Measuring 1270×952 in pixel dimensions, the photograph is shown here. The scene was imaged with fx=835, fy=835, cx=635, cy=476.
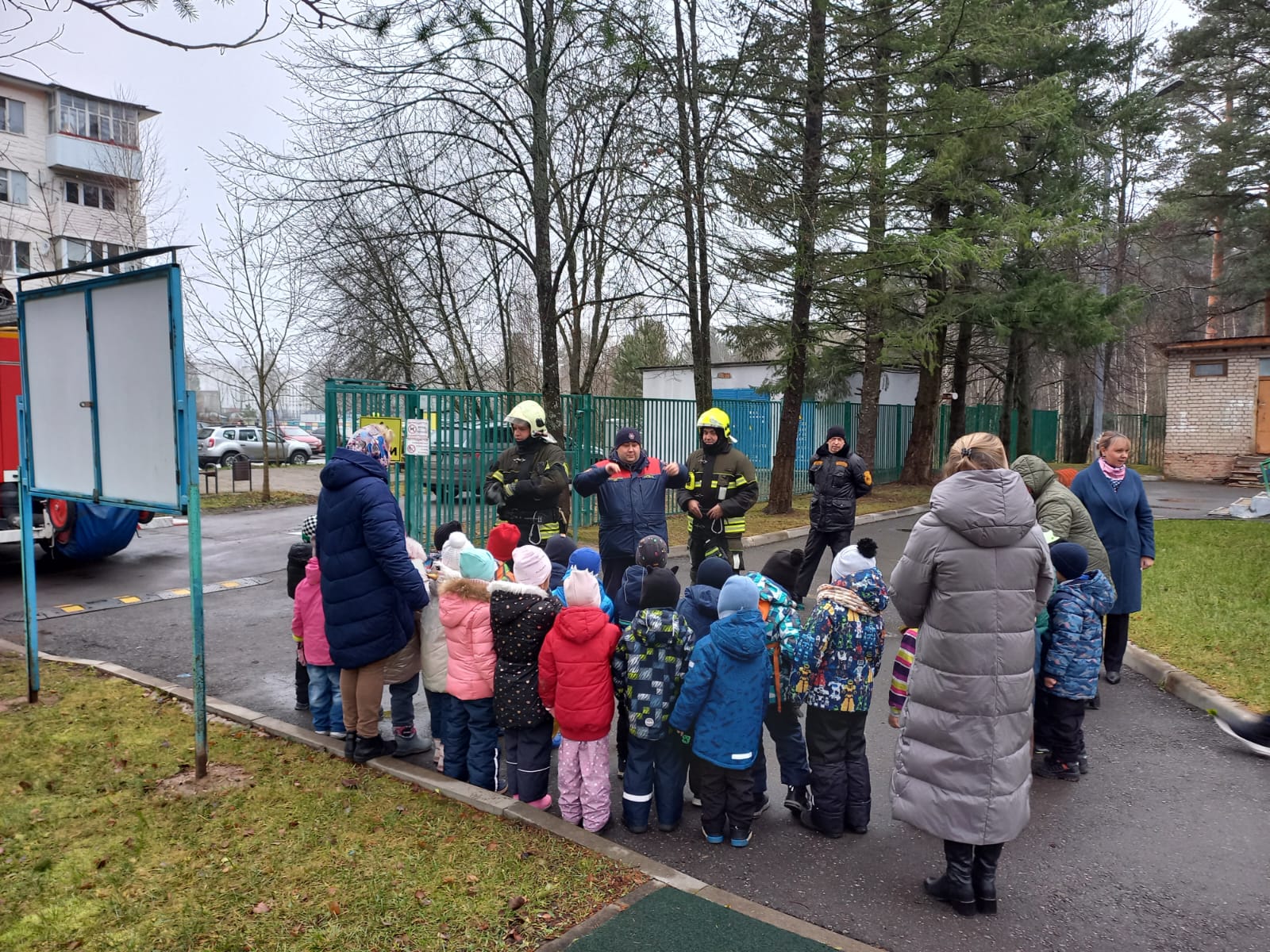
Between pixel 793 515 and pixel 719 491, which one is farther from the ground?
pixel 719 491

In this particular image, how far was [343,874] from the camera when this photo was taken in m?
3.53

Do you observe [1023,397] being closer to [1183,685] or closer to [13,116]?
[1183,685]

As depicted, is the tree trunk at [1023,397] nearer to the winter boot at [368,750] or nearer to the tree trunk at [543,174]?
the tree trunk at [543,174]

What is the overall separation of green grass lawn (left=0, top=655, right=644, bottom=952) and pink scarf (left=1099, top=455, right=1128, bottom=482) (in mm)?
4836

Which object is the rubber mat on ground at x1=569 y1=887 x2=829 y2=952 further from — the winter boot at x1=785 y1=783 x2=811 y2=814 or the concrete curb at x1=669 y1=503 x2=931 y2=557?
the concrete curb at x1=669 y1=503 x2=931 y2=557

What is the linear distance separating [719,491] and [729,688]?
12.3ft

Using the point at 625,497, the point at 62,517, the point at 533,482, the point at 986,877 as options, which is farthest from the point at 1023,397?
the point at 986,877

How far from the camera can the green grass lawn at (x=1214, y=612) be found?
6328 mm

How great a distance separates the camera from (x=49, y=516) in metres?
10.0

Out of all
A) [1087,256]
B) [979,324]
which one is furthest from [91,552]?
[1087,256]

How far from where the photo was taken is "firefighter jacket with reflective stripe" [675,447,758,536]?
7.28 meters

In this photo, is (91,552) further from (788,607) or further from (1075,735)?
(1075,735)

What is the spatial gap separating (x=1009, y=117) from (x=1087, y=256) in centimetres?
1244

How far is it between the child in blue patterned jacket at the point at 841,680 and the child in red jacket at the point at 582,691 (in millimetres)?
901
